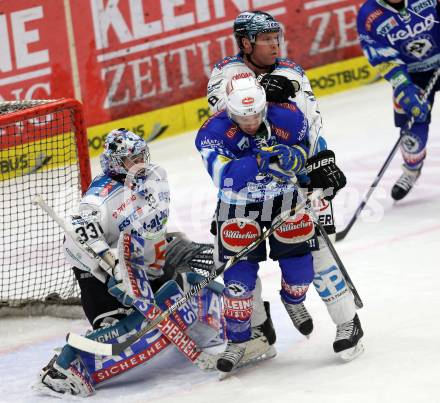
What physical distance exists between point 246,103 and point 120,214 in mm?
837

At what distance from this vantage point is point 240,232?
14.1 feet

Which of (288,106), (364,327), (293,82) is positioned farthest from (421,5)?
(288,106)

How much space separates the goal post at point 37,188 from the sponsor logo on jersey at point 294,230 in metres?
1.41

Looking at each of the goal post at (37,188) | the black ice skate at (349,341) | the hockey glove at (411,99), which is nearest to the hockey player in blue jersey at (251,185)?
the black ice skate at (349,341)

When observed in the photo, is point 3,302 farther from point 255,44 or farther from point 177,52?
point 177,52

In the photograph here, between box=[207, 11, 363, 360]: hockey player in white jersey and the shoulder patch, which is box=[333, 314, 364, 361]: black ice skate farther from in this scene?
the shoulder patch

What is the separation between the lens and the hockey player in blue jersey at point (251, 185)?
4121 mm

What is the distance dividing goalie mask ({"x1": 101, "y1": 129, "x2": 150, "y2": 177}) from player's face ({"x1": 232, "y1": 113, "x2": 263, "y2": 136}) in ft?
1.82

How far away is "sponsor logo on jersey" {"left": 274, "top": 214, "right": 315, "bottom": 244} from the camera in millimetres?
4285

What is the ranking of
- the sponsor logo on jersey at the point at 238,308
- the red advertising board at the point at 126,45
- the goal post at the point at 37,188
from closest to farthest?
the sponsor logo on jersey at the point at 238,308, the goal post at the point at 37,188, the red advertising board at the point at 126,45

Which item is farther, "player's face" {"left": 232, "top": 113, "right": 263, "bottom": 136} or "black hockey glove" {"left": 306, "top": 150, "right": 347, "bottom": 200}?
"black hockey glove" {"left": 306, "top": 150, "right": 347, "bottom": 200}

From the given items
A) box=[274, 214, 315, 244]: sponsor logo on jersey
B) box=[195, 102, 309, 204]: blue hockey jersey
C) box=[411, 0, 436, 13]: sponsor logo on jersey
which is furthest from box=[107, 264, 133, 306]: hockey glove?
box=[411, 0, 436, 13]: sponsor logo on jersey

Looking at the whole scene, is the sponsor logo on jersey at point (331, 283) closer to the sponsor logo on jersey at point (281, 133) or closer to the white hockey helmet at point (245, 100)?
the sponsor logo on jersey at point (281, 133)

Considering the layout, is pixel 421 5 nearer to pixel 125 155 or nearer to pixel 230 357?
pixel 125 155
